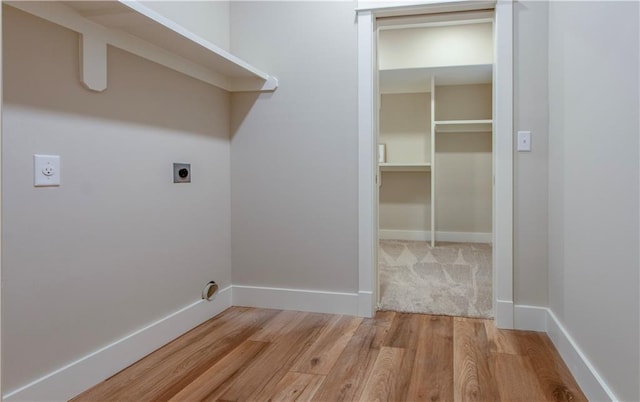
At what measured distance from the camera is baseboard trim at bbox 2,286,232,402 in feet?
4.69

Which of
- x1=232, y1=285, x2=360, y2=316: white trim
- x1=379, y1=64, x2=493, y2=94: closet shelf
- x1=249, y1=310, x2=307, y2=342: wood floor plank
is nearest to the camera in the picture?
x1=249, y1=310, x2=307, y2=342: wood floor plank

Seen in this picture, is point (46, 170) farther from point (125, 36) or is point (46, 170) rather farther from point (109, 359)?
point (109, 359)

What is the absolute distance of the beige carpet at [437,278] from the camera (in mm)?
2609

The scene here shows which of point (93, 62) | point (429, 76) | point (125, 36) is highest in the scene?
point (429, 76)

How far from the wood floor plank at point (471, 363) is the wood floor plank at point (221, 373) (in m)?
0.89

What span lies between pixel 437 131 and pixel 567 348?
336cm

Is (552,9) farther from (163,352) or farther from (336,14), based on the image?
(163,352)

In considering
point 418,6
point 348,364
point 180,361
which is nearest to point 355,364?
point 348,364

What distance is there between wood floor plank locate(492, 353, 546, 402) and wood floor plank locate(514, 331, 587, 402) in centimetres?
3

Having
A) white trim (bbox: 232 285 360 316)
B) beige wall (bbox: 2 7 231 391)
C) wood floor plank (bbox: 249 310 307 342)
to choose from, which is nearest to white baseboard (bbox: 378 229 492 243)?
white trim (bbox: 232 285 360 316)

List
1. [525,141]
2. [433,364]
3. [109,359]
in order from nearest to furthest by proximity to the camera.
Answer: [109,359], [433,364], [525,141]

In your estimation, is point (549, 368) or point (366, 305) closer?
point (549, 368)

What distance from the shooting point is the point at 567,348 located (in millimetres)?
1775

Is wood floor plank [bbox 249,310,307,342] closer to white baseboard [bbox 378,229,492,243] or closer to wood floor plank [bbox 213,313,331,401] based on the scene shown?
wood floor plank [bbox 213,313,331,401]
